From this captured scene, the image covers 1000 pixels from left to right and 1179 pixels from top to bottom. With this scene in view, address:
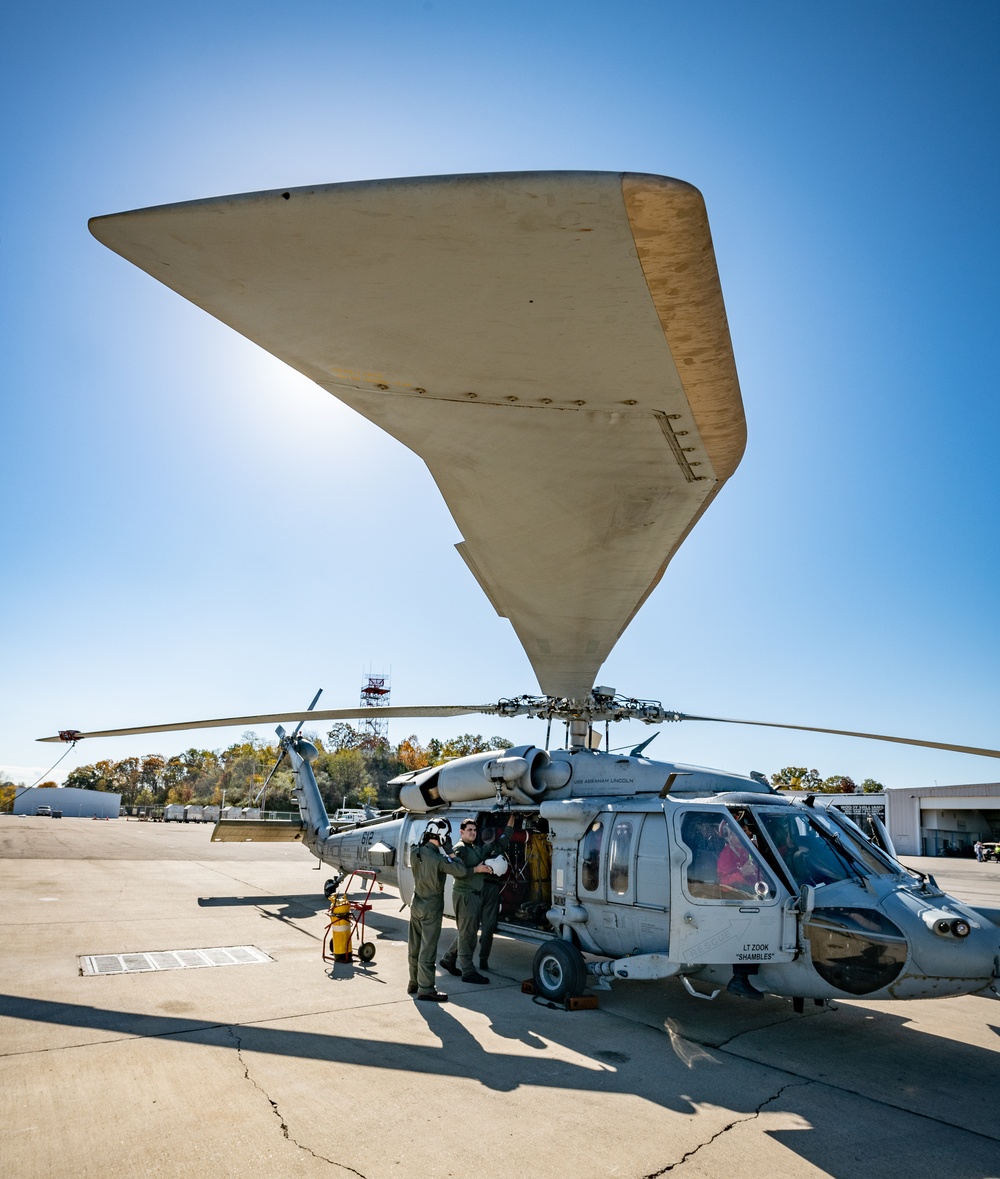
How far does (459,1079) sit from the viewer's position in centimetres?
495

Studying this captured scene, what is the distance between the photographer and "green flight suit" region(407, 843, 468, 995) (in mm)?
7098

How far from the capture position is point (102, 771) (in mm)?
119000

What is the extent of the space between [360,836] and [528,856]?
417 centimetres

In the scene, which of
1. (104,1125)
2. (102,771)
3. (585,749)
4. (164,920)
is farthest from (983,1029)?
(102,771)

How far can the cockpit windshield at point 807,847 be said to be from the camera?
6.11 metres

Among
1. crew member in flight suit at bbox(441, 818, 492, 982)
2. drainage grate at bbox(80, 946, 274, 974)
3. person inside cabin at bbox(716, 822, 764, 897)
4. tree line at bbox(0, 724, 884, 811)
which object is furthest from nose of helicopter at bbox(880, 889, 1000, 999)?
tree line at bbox(0, 724, 884, 811)

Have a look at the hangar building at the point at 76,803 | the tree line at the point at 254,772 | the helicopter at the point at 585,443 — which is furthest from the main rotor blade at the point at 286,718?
the hangar building at the point at 76,803

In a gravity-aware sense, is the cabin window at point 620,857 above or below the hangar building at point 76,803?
above

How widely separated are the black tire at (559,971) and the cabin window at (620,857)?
2.45ft

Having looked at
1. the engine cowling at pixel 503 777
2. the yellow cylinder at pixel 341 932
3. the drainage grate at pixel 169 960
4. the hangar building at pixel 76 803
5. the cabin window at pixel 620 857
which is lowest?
the hangar building at pixel 76 803

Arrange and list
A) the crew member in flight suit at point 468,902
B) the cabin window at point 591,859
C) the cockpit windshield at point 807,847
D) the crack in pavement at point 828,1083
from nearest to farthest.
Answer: the crack in pavement at point 828,1083 → the cockpit windshield at point 807,847 → the cabin window at point 591,859 → the crew member in flight suit at point 468,902

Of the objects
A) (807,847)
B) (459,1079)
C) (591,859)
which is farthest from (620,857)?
(459,1079)

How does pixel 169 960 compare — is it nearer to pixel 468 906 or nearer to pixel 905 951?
pixel 468 906

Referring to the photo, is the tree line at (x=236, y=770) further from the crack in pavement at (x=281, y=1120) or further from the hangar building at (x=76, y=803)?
the crack in pavement at (x=281, y=1120)
